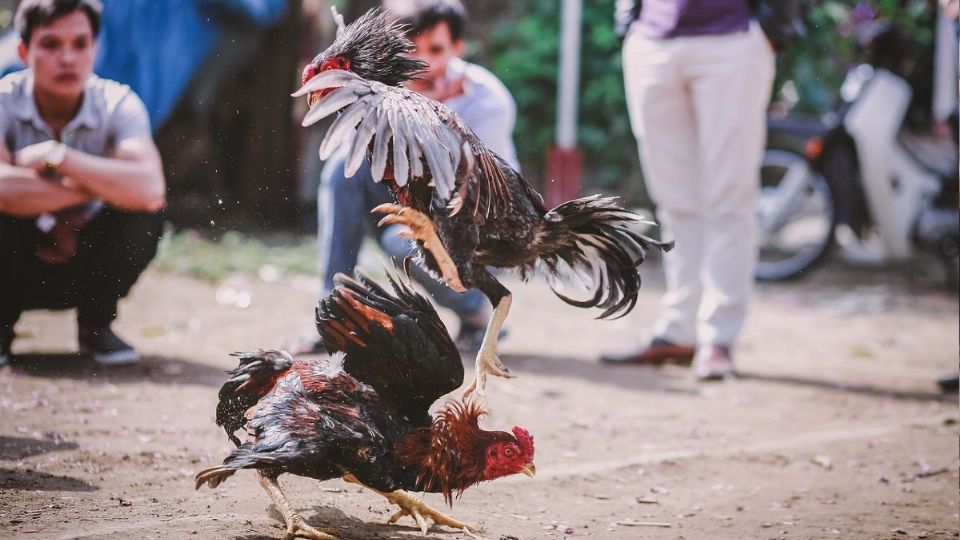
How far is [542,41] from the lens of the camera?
8.77 metres

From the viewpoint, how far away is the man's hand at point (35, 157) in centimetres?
419

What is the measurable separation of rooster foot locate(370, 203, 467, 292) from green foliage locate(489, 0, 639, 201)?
19.6ft

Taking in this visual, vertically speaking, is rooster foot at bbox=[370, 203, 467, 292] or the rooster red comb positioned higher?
rooster foot at bbox=[370, 203, 467, 292]

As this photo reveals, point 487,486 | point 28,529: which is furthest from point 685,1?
point 28,529

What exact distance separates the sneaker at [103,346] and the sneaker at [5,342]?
0.28m

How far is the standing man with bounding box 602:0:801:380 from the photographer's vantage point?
4.88 metres

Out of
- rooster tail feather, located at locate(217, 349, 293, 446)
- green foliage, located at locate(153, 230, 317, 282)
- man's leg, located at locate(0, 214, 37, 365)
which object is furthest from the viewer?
green foliage, located at locate(153, 230, 317, 282)

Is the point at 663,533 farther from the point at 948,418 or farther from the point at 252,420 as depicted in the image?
the point at 948,418

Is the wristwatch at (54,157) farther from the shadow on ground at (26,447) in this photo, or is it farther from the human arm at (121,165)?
the shadow on ground at (26,447)

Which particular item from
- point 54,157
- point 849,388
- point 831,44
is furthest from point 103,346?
point 831,44

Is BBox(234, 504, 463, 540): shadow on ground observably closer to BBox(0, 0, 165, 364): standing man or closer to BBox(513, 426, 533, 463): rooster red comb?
BBox(513, 426, 533, 463): rooster red comb

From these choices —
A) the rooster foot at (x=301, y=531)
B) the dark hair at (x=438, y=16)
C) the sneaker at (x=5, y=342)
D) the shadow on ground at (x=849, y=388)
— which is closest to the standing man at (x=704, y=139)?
the shadow on ground at (x=849, y=388)

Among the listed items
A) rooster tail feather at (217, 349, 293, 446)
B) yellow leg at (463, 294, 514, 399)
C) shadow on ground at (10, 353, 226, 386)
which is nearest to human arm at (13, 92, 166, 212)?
shadow on ground at (10, 353, 226, 386)

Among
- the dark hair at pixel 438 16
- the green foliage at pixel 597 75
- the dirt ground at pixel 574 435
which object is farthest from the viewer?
the green foliage at pixel 597 75
